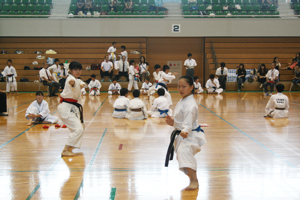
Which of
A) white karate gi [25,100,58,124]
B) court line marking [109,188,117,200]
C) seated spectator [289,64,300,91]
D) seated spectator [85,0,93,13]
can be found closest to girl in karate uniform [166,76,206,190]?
court line marking [109,188,117,200]

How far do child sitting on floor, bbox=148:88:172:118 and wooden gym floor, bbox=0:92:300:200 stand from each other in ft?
3.15

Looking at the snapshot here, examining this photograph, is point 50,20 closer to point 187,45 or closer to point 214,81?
point 187,45

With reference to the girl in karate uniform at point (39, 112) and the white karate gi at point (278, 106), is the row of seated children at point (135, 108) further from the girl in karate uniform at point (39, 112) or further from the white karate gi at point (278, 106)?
the white karate gi at point (278, 106)

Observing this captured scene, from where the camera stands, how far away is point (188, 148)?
3883 millimetres

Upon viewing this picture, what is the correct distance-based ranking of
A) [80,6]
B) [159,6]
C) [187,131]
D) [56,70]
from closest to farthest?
[187,131] < [56,70] < [80,6] < [159,6]

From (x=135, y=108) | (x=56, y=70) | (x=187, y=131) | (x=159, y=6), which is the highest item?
(x=159, y=6)

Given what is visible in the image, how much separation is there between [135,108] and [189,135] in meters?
5.01

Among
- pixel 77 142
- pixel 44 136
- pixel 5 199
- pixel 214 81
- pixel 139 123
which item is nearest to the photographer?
pixel 5 199

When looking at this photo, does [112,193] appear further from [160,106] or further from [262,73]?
[262,73]

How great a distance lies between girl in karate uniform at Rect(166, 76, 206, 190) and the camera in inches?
150

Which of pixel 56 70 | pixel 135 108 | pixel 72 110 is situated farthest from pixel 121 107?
pixel 56 70

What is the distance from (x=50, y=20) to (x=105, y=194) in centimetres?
1656

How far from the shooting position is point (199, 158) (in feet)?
17.1

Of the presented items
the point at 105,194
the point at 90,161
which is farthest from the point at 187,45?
the point at 105,194
